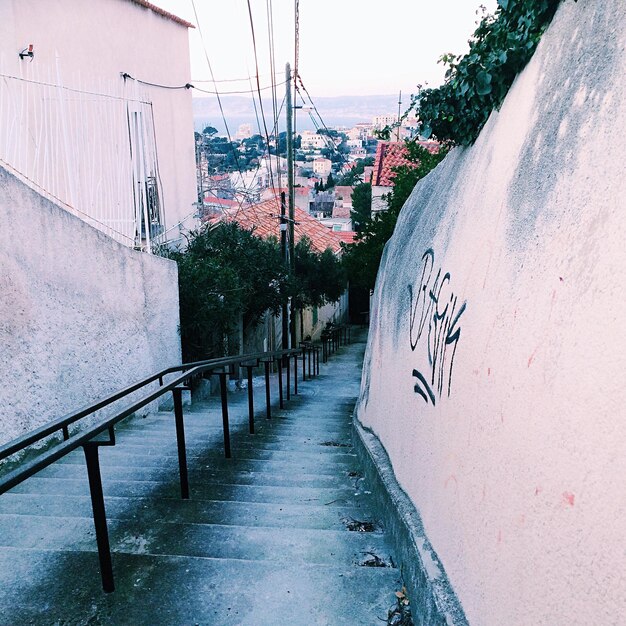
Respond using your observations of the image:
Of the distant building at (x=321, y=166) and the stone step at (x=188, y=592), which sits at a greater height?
the distant building at (x=321, y=166)

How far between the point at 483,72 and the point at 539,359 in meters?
2.31

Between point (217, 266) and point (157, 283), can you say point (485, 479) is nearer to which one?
point (157, 283)

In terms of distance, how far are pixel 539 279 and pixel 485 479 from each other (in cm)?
81

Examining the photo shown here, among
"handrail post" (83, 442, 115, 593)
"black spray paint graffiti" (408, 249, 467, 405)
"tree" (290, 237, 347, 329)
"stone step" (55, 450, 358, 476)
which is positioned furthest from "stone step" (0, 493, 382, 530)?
"tree" (290, 237, 347, 329)

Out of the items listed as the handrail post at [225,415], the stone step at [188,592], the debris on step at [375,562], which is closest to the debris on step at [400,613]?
the stone step at [188,592]

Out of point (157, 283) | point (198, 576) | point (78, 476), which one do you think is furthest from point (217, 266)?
point (198, 576)

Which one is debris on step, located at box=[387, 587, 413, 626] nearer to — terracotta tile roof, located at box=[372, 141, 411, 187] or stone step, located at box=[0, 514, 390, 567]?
stone step, located at box=[0, 514, 390, 567]

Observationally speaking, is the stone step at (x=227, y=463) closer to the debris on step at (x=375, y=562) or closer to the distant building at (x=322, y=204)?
the debris on step at (x=375, y=562)

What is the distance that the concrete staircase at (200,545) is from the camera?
8.52 ft

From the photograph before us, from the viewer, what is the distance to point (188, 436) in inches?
240

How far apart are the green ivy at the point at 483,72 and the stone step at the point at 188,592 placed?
116 inches

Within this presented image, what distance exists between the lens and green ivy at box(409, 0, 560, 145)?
10.8 ft

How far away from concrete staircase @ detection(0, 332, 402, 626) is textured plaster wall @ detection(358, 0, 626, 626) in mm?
→ 498

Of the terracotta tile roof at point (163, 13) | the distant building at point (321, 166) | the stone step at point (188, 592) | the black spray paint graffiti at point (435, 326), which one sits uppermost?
the distant building at point (321, 166)
